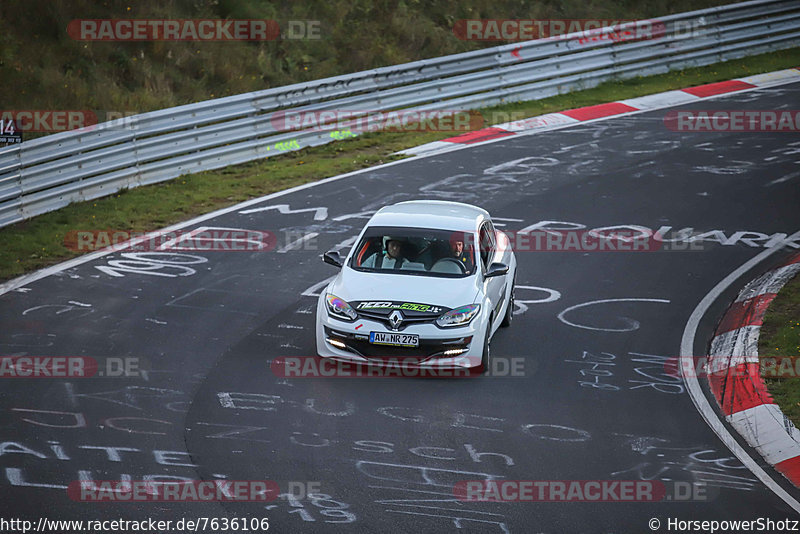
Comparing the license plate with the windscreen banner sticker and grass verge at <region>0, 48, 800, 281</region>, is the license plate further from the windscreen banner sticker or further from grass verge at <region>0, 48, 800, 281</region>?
grass verge at <region>0, 48, 800, 281</region>

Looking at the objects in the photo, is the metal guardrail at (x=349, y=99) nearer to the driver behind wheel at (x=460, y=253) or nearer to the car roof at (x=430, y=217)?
the car roof at (x=430, y=217)

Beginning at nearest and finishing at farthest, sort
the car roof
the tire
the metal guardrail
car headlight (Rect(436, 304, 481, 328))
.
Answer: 1. car headlight (Rect(436, 304, 481, 328))
2. the car roof
3. the tire
4. the metal guardrail

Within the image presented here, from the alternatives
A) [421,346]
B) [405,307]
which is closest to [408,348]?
[421,346]

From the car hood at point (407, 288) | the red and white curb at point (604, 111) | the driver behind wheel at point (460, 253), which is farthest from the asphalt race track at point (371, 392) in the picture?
the red and white curb at point (604, 111)

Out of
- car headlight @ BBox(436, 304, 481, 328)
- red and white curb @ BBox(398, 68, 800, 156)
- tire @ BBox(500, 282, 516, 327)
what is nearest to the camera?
car headlight @ BBox(436, 304, 481, 328)

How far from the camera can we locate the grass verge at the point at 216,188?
580 inches

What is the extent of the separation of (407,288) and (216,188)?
26.6 feet

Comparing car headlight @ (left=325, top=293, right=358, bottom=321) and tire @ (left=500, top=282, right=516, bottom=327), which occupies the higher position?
car headlight @ (left=325, top=293, right=358, bottom=321)

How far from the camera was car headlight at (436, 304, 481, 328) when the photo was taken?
10.5 metres

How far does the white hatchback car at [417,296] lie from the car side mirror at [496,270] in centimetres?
1

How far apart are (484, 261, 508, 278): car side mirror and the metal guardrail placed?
27.2ft

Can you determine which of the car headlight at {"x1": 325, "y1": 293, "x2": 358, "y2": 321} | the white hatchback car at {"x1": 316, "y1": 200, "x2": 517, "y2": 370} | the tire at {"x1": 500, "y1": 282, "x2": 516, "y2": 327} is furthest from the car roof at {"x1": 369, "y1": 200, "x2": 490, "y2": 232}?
the car headlight at {"x1": 325, "y1": 293, "x2": 358, "y2": 321}

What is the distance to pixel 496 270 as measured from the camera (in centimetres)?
1123

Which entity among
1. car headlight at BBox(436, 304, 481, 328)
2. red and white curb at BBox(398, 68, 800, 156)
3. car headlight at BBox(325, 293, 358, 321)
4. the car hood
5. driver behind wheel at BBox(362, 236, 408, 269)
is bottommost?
car headlight at BBox(436, 304, 481, 328)
